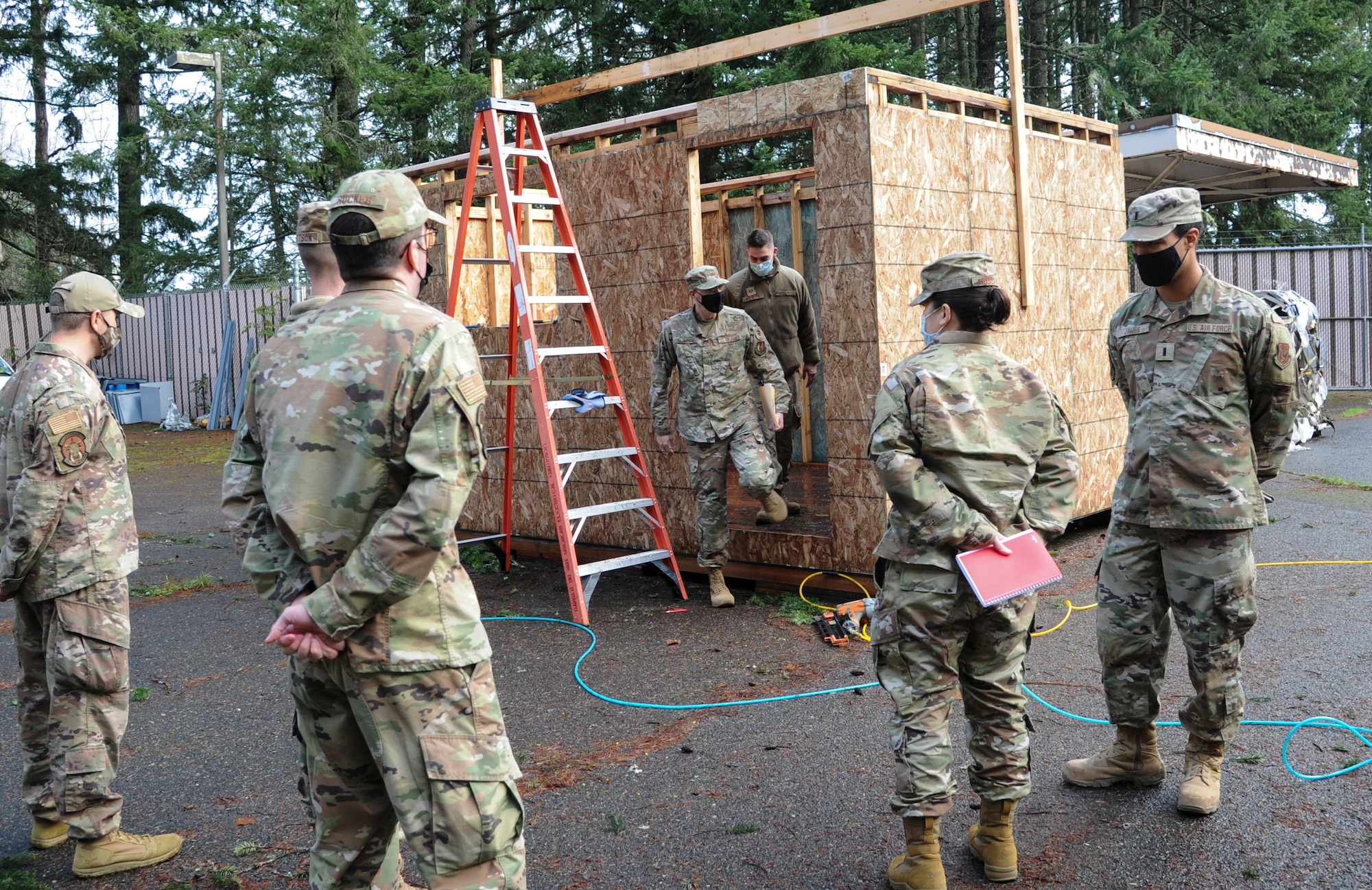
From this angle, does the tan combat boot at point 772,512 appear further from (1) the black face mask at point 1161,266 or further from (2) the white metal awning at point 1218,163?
(2) the white metal awning at point 1218,163

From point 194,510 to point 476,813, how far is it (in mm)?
10956

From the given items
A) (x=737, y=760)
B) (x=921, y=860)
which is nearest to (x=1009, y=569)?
(x=921, y=860)

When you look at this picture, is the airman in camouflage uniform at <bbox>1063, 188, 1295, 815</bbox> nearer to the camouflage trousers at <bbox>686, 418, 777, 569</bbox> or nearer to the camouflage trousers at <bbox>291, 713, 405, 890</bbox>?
the camouflage trousers at <bbox>291, 713, 405, 890</bbox>

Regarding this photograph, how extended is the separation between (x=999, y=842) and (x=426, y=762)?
2013mm

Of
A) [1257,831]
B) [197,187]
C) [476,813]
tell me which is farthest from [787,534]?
[197,187]

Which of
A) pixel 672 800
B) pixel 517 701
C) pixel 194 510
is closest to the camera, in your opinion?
pixel 672 800

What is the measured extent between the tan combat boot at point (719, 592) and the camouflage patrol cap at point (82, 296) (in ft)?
13.9

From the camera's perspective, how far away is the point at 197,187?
2319 centimetres

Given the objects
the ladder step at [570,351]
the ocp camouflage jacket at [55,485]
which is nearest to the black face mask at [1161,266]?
the ladder step at [570,351]

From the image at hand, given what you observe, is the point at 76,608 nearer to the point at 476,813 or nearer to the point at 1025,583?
the point at 476,813

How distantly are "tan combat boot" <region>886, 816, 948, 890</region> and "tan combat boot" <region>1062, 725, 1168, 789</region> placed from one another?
108 centimetres

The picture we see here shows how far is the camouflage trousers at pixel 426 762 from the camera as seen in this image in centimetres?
247

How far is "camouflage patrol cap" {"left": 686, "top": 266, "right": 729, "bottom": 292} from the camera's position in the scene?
7.17m

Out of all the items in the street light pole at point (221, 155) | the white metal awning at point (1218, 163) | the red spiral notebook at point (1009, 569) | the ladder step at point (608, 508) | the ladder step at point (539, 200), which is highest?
the street light pole at point (221, 155)
